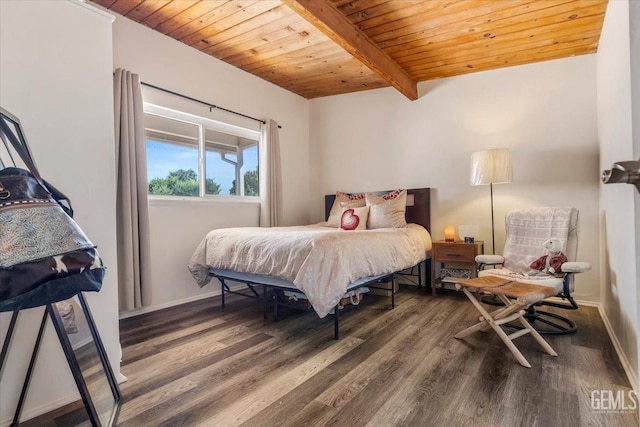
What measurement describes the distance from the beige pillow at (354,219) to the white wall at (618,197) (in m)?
2.07

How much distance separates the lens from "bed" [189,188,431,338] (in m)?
2.19

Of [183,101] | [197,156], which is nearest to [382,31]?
[183,101]

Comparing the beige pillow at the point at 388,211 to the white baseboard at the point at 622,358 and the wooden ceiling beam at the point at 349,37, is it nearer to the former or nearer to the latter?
the wooden ceiling beam at the point at 349,37

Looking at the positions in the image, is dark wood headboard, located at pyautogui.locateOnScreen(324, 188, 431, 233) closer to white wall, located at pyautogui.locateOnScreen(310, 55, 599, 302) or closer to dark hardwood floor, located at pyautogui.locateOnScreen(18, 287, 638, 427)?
white wall, located at pyautogui.locateOnScreen(310, 55, 599, 302)

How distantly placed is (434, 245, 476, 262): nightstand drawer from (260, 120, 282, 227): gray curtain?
76.9 inches

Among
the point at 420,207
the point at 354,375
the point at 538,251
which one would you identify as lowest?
the point at 354,375

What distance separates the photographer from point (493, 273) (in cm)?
262

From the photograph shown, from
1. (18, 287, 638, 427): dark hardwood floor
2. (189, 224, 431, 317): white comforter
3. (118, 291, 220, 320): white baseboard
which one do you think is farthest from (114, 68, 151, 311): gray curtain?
(189, 224, 431, 317): white comforter

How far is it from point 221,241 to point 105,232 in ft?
4.25

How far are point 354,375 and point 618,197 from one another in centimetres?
197

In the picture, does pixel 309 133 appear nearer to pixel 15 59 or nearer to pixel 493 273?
pixel 493 273

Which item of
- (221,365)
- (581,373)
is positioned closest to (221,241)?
(221,365)

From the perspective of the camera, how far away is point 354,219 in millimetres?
3592

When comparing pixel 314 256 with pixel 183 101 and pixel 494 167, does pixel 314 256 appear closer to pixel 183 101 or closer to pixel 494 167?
pixel 494 167
